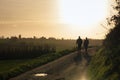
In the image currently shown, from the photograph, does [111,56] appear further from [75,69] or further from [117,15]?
[75,69]

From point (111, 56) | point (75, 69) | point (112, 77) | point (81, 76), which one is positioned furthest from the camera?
point (75, 69)

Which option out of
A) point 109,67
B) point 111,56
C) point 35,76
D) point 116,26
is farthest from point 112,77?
point 35,76

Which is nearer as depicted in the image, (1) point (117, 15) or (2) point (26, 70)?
(1) point (117, 15)

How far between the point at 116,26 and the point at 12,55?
130ft

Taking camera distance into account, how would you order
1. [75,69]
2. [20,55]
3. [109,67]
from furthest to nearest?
[20,55], [75,69], [109,67]

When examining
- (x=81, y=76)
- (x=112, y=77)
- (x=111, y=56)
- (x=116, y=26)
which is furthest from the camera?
(x=81, y=76)

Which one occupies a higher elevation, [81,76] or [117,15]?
[117,15]

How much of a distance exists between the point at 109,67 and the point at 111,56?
1504mm

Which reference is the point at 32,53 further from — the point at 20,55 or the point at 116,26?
the point at 116,26

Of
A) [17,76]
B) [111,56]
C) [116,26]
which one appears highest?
[116,26]

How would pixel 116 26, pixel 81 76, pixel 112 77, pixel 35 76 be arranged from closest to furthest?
pixel 112 77
pixel 116 26
pixel 81 76
pixel 35 76

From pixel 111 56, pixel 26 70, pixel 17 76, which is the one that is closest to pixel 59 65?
pixel 26 70

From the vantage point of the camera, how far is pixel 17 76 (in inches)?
1203

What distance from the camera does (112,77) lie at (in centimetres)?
1758
